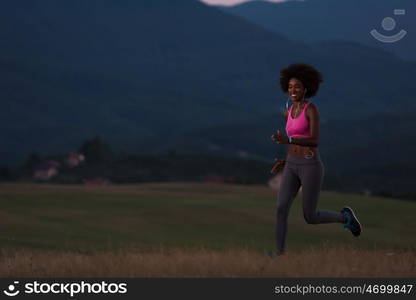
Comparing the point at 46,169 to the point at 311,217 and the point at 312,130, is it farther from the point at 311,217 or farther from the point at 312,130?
the point at 312,130

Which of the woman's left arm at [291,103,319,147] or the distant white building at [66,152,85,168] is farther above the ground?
the distant white building at [66,152,85,168]

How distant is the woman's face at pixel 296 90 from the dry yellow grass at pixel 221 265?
6.68 ft

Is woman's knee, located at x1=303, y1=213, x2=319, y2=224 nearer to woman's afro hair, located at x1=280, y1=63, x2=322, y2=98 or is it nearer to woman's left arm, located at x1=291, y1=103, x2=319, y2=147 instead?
woman's left arm, located at x1=291, y1=103, x2=319, y2=147

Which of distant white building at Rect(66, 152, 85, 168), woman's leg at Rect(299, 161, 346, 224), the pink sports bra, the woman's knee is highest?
distant white building at Rect(66, 152, 85, 168)

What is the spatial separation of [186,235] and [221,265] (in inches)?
499

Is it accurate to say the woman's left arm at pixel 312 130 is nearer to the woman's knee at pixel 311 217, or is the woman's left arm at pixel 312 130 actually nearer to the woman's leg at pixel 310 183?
the woman's leg at pixel 310 183

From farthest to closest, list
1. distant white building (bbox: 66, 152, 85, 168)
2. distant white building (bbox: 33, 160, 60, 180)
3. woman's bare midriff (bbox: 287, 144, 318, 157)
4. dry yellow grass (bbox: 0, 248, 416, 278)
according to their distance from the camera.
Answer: distant white building (bbox: 66, 152, 85, 168), distant white building (bbox: 33, 160, 60, 180), woman's bare midriff (bbox: 287, 144, 318, 157), dry yellow grass (bbox: 0, 248, 416, 278)

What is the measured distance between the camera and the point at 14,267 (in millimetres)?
11055

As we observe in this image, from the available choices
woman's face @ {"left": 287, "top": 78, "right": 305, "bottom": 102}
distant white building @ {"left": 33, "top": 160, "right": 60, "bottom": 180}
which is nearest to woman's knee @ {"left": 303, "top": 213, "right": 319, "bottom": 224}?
woman's face @ {"left": 287, "top": 78, "right": 305, "bottom": 102}

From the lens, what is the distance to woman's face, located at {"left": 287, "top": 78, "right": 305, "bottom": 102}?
1123cm

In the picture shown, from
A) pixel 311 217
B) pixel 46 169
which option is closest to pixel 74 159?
pixel 46 169

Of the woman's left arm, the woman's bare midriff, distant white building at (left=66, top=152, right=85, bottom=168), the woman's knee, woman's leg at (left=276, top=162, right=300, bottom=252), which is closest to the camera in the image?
the woman's left arm

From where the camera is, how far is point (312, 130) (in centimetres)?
1091

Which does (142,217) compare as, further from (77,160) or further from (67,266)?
(77,160)
